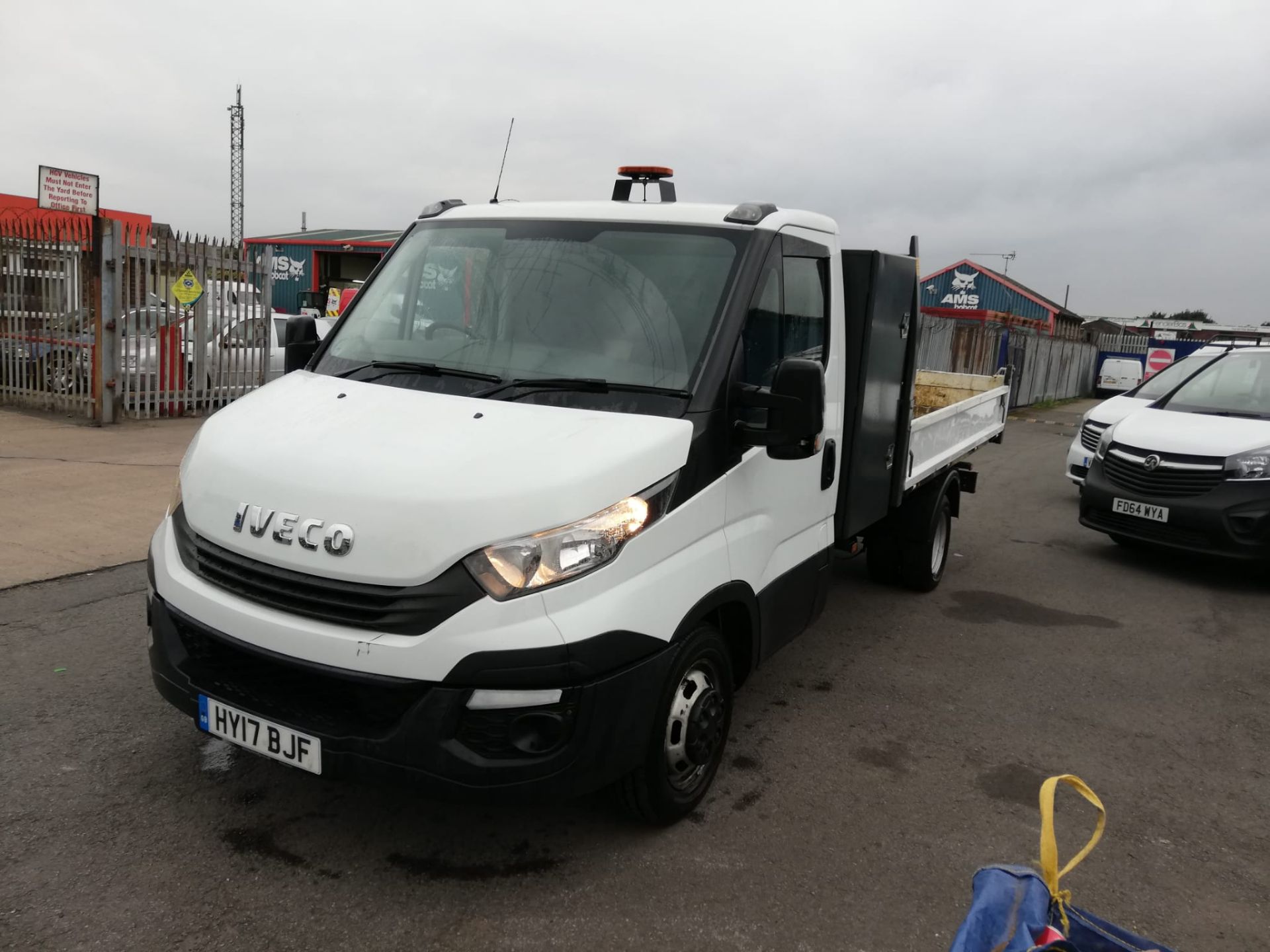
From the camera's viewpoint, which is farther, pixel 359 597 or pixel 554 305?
pixel 554 305

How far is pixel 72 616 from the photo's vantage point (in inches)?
205

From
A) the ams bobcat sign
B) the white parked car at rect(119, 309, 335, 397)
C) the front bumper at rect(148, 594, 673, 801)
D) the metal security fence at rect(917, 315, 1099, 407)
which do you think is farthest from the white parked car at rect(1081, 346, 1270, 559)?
the ams bobcat sign

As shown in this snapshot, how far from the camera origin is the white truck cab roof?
3.88 metres

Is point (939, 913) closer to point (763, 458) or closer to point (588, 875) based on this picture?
point (588, 875)

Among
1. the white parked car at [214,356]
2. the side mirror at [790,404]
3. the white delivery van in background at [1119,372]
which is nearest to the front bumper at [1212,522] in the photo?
the side mirror at [790,404]

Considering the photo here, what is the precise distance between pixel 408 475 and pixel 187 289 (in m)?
10.4

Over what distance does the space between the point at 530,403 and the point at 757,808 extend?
69.5 inches

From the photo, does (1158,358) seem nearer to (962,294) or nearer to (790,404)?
(962,294)

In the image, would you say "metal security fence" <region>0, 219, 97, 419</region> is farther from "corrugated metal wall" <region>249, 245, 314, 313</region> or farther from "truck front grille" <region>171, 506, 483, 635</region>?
"corrugated metal wall" <region>249, 245, 314, 313</region>

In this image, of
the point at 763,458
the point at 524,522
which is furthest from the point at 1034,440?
the point at 524,522

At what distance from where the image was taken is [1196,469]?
24.2ft

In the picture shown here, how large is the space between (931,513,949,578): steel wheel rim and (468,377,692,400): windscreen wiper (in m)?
3.83

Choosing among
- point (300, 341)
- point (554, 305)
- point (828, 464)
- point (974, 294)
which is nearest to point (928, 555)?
point (828, 464)

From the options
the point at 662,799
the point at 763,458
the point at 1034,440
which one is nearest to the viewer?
the point at 662,799
